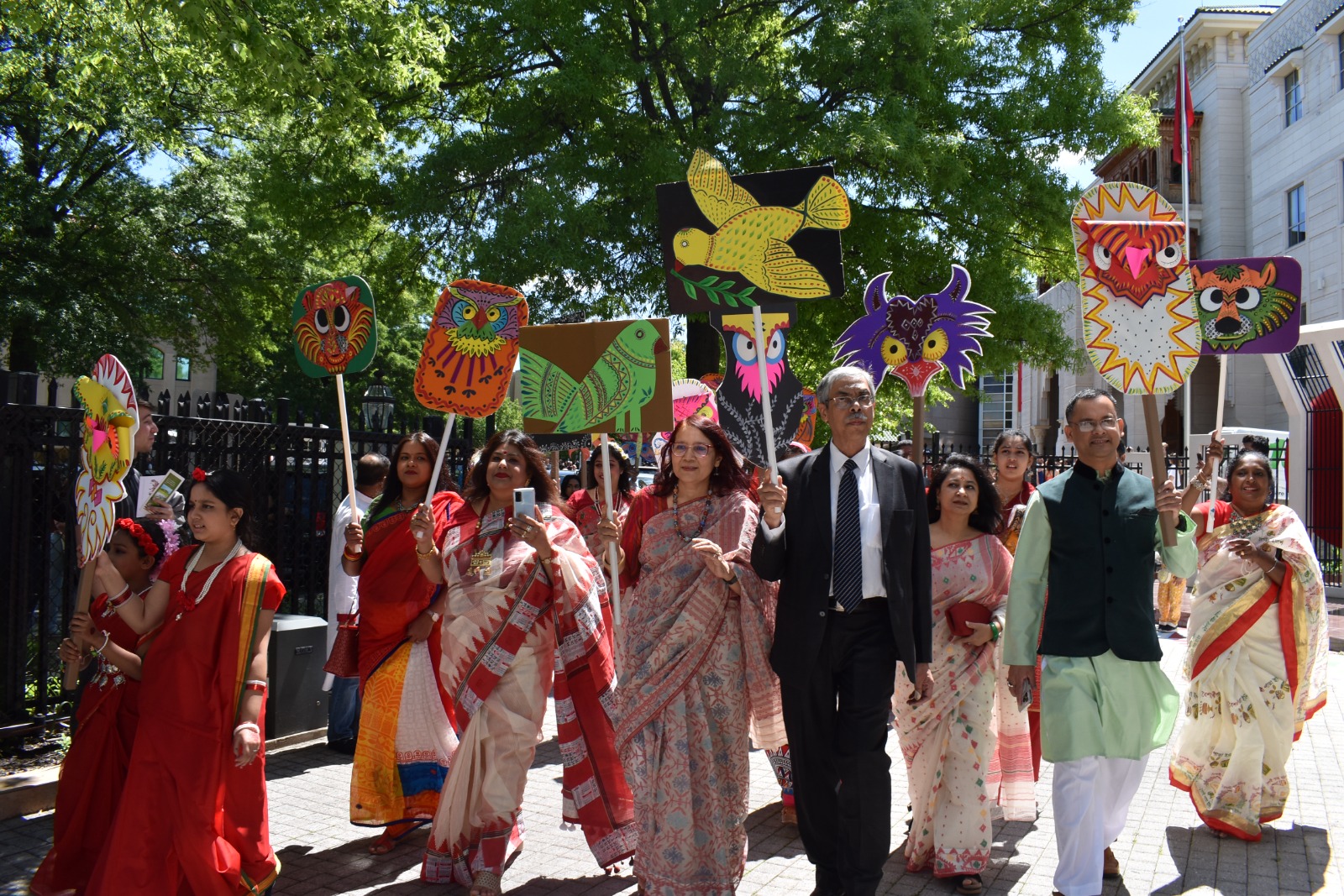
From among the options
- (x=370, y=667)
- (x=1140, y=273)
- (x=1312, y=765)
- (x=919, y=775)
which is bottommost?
(x=1312, y=765)

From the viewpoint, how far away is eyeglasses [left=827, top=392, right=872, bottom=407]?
420cm

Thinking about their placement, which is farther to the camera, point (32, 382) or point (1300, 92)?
point (1300, 92)

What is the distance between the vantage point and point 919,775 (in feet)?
15.6

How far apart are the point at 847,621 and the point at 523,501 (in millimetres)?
1328

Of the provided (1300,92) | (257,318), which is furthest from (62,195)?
(1300,92)

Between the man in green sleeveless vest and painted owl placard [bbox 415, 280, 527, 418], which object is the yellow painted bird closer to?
painted owl placard [bbox 415, 280, 527, 418]

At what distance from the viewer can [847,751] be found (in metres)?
4.06

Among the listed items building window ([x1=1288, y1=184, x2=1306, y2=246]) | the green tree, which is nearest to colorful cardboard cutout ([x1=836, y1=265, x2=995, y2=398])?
the green tree

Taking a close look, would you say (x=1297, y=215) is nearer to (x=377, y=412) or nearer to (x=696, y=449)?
(x=377, y=412)

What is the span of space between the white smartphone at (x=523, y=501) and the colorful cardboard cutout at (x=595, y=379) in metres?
0.56

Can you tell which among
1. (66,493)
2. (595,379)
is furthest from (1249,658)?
(66,493)

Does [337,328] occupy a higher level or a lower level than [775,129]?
lower

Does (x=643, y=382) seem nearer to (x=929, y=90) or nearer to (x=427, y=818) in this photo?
(x=427, y=818)

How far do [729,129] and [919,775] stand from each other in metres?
9.60
